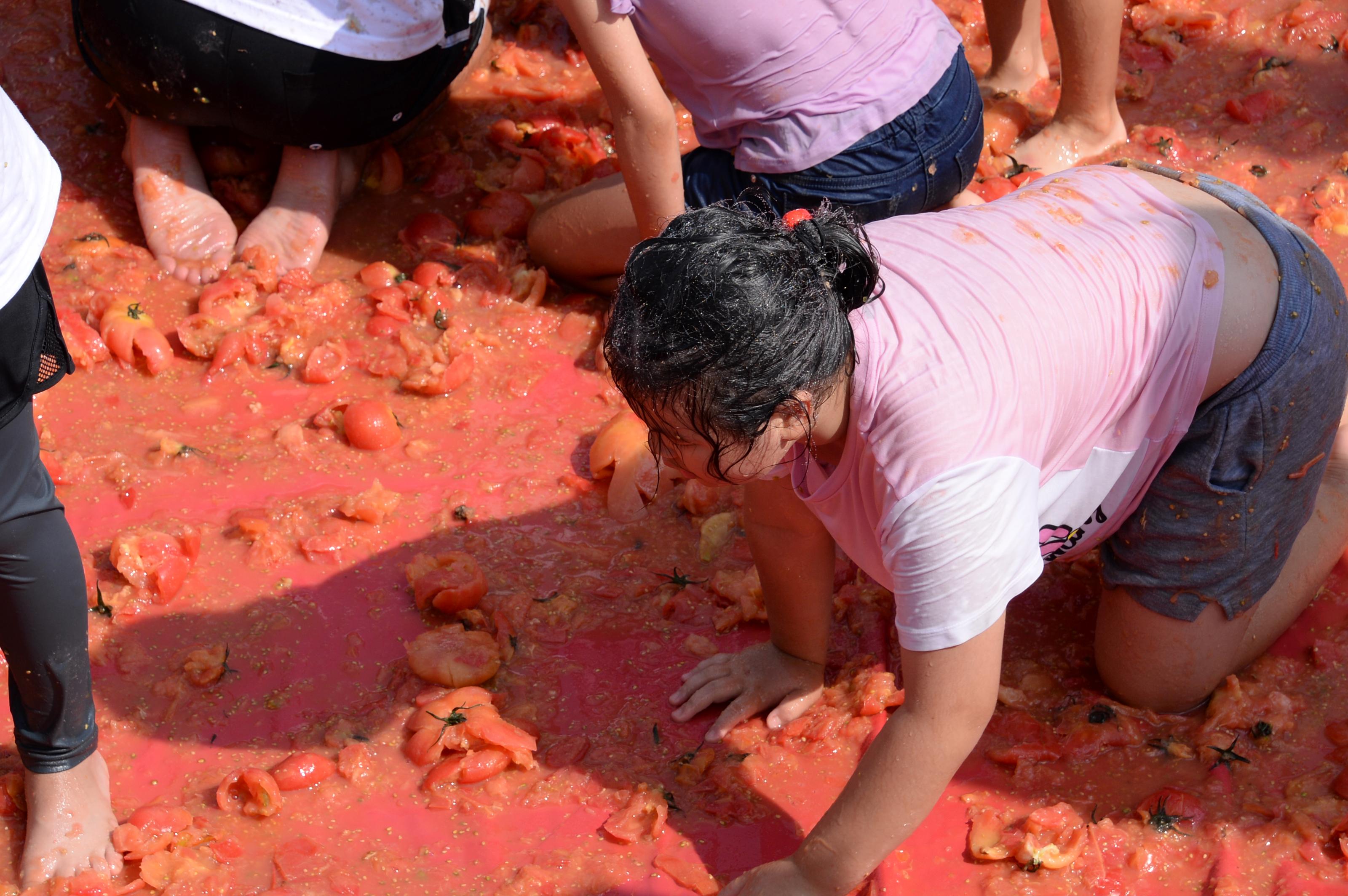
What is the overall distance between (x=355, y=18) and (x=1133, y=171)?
215 cm

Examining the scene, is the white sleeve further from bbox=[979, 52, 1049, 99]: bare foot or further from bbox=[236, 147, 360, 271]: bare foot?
bbox=[979, 52, 1049, 99]: bare foot

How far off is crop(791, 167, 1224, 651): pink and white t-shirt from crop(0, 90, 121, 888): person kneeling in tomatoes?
1.18 m

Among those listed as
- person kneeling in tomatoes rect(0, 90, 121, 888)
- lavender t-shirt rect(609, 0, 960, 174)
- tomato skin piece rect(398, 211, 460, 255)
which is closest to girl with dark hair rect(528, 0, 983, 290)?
lavender t-shirt rect(609, 0, 960, 174)

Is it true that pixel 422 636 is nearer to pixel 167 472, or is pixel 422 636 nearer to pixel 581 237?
pixel 167 472

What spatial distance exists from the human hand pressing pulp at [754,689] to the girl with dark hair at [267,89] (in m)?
1.86

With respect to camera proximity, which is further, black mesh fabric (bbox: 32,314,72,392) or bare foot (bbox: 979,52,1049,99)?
bare foot (bbox: 979,52,1049,99)

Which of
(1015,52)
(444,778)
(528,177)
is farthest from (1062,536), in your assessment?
(1015,52)

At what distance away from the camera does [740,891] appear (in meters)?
1.98

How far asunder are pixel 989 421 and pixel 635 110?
1.44 metres

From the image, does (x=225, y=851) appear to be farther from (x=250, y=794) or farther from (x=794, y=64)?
(x=794, y=64)

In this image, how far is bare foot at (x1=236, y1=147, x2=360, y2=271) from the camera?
3.54 m

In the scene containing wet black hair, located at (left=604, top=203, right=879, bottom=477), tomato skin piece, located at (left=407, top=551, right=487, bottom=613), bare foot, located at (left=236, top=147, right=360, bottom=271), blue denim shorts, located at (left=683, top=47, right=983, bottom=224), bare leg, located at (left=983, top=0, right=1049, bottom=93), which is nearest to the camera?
wet black hair, located at (left=604, top=203, right=879, bottom=477)

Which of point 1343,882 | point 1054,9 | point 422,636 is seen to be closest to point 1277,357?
point 1343,882

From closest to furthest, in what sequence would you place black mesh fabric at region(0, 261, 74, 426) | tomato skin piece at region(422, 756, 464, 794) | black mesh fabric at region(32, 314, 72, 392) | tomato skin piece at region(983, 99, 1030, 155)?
black mesh fabric at region(0, 261, 74, 426) < black mesh fabric at region(32, 314, 72, 392) < tomato skin piece at region(422, 756, 464, 794) < tomato skin piece at region(983, 99, 1030, 155)
